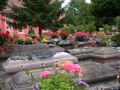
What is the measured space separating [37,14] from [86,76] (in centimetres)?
1947

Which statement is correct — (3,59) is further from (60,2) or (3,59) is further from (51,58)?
(60,2)

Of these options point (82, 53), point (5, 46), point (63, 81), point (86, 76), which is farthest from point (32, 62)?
point (63, 81)

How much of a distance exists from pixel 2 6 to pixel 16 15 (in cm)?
1399

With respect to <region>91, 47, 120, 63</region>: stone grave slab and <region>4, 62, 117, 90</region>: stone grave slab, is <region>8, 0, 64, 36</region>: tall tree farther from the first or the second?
<region>4, 62, 117, 90</region>: stone grave slab

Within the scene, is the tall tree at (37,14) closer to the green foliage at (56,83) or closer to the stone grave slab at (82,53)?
the stone grave slab at (82,53)

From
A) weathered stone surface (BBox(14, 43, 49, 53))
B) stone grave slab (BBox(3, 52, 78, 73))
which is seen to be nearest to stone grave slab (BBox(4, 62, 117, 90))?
stone grave slab (BBox(3, 52, 78, 73))

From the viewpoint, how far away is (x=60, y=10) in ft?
85.5

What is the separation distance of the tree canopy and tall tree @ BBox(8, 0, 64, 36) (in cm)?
434

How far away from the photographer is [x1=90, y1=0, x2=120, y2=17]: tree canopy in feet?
86.8

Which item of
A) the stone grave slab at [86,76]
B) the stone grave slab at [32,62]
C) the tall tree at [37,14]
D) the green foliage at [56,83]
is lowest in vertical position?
the stone grave slab at [86,76]

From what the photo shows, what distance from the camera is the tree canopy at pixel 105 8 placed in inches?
1042

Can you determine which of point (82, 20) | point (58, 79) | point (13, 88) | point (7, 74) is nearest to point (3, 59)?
point (7, 74)

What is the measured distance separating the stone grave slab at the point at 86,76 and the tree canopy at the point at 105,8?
69.0 feet

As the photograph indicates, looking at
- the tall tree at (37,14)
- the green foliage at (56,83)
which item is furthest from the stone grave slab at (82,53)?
the tall tree at (37,14)
